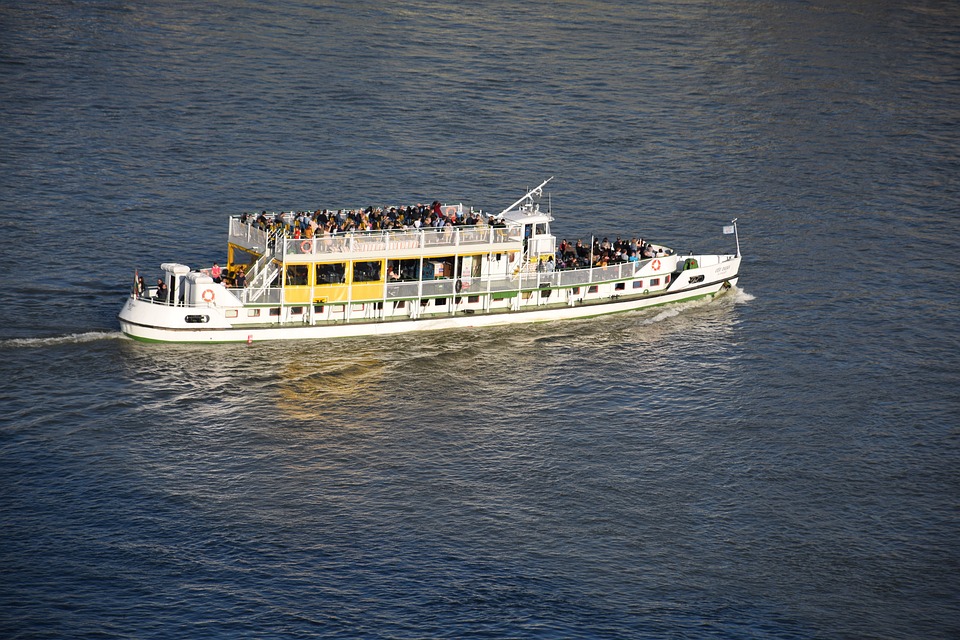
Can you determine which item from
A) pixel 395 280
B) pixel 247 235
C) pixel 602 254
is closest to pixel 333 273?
pixel 395 280

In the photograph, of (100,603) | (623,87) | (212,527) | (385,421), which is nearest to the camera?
(100,603)

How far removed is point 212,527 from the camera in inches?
2156

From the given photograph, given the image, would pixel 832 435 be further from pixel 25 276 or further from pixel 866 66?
pixel 866 66

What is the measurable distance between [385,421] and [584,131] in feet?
166

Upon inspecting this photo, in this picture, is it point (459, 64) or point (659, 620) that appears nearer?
point (659, 620)

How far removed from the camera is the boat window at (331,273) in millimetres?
71750

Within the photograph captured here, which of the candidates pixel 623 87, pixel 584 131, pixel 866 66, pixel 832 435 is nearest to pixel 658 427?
pixel 832 435

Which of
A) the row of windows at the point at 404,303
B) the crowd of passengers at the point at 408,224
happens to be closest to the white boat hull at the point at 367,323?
the row of windows at the point at 404,303

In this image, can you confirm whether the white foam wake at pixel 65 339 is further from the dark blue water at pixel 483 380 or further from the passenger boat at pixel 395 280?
the passenger boat at pixel 395 280

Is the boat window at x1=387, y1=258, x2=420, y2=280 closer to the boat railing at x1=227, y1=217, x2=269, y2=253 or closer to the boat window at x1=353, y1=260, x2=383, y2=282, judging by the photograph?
the boat window at x1=353, y1=260, x2=383, y2=282

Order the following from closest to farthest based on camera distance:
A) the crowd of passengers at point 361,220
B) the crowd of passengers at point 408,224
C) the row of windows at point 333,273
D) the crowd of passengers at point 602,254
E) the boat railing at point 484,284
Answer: the boat railing at point 484,284
the row of windows at point 333,273
the crowd of passengers at point 361,220
the crowd of passengers at point 408,224
the crowd of passengers at point 602,254

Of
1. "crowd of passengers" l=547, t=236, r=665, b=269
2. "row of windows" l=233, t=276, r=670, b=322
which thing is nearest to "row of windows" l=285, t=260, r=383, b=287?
"row of windows" l=233, t=276, r=670, b=322

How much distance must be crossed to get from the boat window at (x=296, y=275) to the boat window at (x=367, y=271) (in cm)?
258

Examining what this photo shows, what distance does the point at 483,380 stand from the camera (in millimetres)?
69125
